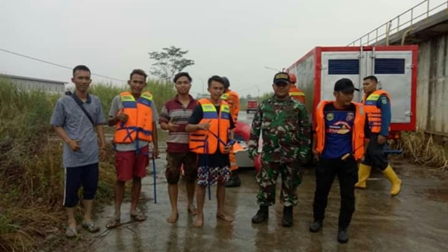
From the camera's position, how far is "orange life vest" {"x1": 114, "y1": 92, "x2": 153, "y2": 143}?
410cm

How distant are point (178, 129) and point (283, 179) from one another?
4.31 feet

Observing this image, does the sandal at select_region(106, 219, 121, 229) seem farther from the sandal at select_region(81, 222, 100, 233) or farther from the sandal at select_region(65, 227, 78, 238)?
the sandal at select_region(65, 227, 78, 238)

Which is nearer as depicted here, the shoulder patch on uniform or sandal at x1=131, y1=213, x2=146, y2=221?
the shoulder patch on uniform

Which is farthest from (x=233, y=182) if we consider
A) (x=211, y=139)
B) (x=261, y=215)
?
(x=211, y=139)

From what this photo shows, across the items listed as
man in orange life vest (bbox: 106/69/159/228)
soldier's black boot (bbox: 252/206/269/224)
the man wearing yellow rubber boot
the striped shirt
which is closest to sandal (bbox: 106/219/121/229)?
man in orange life vest (bbox: 106/69/159/228)

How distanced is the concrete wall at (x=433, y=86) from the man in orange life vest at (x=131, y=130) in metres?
8.25

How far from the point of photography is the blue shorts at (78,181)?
386 cm

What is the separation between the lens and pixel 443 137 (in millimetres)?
9453

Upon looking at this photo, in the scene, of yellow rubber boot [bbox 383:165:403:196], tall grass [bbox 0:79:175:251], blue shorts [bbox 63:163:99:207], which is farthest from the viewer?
yellow rubber boot [bbox 383:165:403:196]

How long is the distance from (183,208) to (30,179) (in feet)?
6.29

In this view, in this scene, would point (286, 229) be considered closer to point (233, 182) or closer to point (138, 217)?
point (138, 217)

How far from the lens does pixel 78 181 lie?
3.90 m

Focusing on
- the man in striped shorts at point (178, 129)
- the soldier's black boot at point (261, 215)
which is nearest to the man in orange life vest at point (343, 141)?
the soldier's black boot at point (261, 215)

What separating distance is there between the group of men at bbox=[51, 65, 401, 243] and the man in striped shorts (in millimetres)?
11
